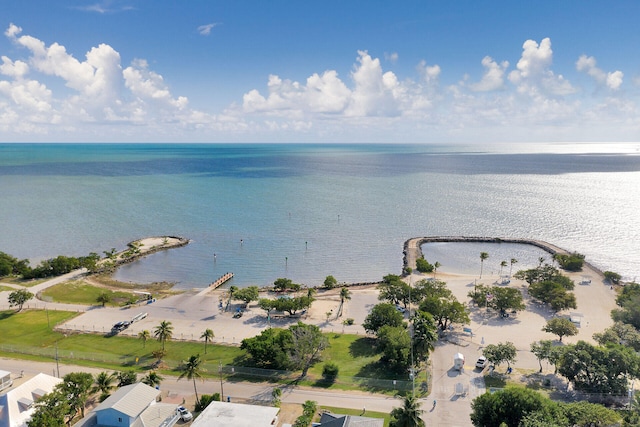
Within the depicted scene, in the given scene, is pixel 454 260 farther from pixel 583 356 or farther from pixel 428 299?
pixel 583 356

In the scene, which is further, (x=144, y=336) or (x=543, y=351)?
(x=144, y=336)

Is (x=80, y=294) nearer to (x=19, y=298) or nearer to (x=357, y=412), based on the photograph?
(x=19, y=298)

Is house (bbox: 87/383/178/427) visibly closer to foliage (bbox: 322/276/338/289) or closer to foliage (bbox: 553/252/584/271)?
foliage (bbox: 322/276/338/289)

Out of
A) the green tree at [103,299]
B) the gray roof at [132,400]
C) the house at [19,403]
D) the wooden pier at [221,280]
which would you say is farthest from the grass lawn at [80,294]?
the gray roof at [132,400]

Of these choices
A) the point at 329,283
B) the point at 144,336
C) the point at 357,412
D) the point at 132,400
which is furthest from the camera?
the point at 329,283

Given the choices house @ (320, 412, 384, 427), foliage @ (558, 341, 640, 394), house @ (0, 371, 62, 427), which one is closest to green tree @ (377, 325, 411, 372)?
house @ (320, 412, 384, 427)

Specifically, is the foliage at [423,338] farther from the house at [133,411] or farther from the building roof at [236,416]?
the house at [133,411]

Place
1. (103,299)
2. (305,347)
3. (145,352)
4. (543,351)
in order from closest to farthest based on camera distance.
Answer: (543,351), (305,347), (145,352), (103,299)

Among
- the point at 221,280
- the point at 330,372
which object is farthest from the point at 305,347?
the point at 221,280

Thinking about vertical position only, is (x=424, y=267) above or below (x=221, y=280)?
above

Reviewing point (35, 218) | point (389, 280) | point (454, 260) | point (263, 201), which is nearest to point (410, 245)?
point (454, 260)
